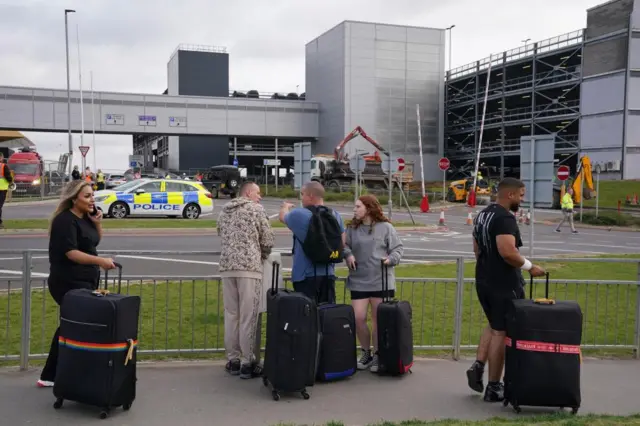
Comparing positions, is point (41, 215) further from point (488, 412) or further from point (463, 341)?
point (488, 412)

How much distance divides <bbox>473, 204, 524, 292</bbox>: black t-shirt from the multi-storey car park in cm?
5334

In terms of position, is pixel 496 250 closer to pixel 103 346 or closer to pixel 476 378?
pixel 476 378

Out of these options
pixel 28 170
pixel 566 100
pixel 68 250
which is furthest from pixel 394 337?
pixel 566 100

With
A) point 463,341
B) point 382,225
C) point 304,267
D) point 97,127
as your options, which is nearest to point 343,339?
point 304,267

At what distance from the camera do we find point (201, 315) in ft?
28.1

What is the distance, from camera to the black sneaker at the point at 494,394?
5.54m

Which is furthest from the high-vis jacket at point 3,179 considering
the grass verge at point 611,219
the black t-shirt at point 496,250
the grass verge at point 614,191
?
the grass verge at point 614,191

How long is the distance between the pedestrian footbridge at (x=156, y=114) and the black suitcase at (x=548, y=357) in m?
62.1

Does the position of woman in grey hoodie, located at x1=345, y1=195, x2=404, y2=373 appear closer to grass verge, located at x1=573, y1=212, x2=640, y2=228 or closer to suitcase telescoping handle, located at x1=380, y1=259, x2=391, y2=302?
suitcase telescoping handle, located at x1=380, y1=259, x2=391, y2=302

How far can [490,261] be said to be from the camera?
5.54m

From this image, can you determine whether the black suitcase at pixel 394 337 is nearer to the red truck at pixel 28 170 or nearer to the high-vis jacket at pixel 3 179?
the high-vis jacket at pixel 3 179

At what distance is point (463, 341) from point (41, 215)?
68.4ft

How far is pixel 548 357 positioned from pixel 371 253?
1.85 meters

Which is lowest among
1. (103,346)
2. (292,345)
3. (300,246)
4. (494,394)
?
(494,394)
